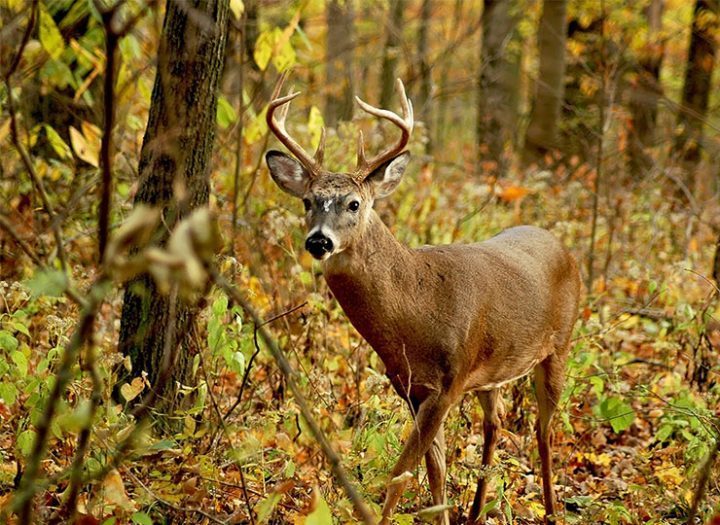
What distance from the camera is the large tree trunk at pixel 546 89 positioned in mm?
14156

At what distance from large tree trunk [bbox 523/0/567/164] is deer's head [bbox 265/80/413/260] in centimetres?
954

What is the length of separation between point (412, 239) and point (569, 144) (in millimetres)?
8459

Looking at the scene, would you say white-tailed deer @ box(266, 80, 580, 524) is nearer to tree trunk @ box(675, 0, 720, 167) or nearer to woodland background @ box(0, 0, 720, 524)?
woodland background @ box(0, 0, 720, 524)

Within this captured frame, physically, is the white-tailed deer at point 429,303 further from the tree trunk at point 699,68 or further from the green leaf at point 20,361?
the tree trunk at point 699,68

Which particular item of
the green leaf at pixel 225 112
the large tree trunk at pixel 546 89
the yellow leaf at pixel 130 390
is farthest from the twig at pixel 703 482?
the large tree trunk at pixel 546 89

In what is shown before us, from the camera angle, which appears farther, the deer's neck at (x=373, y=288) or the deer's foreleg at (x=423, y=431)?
the deer's neck at (x=373, y=288)

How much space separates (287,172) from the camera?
517 centimetres

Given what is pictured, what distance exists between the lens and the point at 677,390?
583cm

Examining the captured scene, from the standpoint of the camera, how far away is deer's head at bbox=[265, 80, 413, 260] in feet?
15.0

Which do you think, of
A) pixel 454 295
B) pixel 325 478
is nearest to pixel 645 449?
pixel 454 295

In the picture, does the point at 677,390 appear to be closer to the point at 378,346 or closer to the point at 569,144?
the point at 378,346

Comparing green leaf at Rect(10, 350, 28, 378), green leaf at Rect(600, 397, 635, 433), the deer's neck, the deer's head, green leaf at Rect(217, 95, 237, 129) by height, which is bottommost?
green leaf at Rect(600, 397, 635, 433)

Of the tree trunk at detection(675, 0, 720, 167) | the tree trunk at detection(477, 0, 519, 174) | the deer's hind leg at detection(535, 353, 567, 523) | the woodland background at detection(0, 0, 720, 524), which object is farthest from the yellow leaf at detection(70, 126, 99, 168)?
the tree trunk at detection(675, 0, 720, 167)

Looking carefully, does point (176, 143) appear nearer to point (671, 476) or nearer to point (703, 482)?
point (703, 482)
